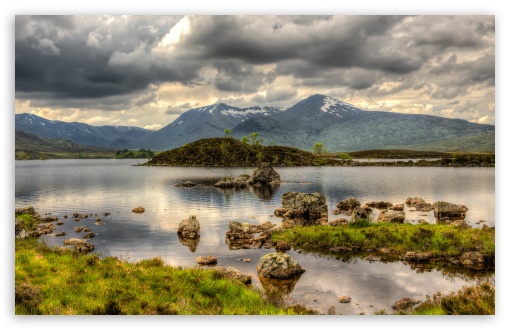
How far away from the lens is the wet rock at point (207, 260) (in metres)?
28.4

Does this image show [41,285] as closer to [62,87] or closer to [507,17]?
[62,87]

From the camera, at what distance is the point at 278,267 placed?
24.8 m

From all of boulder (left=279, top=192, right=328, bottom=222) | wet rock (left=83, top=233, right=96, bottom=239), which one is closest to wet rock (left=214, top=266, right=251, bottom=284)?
wet rock (left=83, top=233, right=96, bottom=239)

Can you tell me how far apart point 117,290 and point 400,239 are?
25421 millimetres

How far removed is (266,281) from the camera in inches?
952

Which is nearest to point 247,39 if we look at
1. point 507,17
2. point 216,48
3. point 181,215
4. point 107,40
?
point 216,48

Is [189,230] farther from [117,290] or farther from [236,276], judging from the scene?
[117,290]

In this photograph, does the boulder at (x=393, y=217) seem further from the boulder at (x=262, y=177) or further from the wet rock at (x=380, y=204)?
the boulder at (x=262, y=177)

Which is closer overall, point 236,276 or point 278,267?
point 236,276

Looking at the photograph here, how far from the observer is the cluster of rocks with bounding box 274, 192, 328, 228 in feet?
165

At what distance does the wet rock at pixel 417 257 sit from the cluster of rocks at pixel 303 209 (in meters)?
19.7

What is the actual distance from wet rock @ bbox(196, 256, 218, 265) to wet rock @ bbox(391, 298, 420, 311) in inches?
556

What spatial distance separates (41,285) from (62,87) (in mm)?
15417

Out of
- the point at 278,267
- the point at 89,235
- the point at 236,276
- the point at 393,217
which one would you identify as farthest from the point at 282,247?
the point at 89,235
